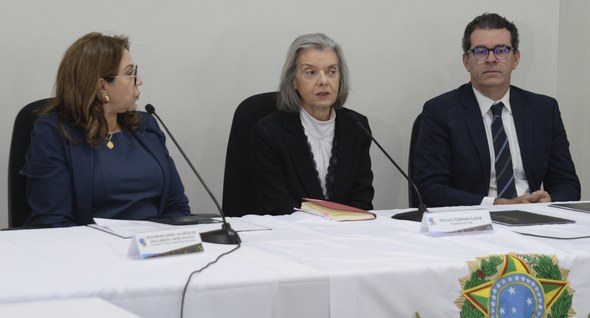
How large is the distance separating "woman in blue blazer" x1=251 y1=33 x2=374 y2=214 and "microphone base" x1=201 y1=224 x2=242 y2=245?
→ 0.93m

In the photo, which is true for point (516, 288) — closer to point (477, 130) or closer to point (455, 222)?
point (455, 222)

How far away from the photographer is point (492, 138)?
131 inches

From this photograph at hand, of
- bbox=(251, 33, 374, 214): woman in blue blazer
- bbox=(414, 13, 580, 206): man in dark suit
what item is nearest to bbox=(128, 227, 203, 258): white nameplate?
bbox=(251, 33, 374, 214): woman in blue blazer

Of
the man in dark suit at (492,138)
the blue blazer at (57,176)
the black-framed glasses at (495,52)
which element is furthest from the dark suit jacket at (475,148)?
the blue blazer at (57,176)

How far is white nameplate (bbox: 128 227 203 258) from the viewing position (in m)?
1.68

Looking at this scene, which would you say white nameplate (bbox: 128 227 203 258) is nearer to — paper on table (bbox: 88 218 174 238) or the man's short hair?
paper on table (bbox: 88 218 174 238)

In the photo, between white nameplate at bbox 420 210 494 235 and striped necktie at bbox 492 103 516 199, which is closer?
white nameplate at bbox 420 210 494 235

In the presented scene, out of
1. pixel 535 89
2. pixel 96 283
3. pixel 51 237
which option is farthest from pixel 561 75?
pixel 96 283

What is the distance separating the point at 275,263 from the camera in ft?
5.48

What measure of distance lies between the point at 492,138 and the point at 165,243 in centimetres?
195

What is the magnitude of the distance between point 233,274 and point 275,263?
13 cm

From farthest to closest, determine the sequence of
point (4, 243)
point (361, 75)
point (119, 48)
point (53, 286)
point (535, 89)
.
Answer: point (535, 89) < point (361, 75) < point (119, 48) < point (4, 243) < point (53, 286)

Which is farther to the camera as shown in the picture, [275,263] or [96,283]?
[275,263]

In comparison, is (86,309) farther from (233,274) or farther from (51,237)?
(51,237)
